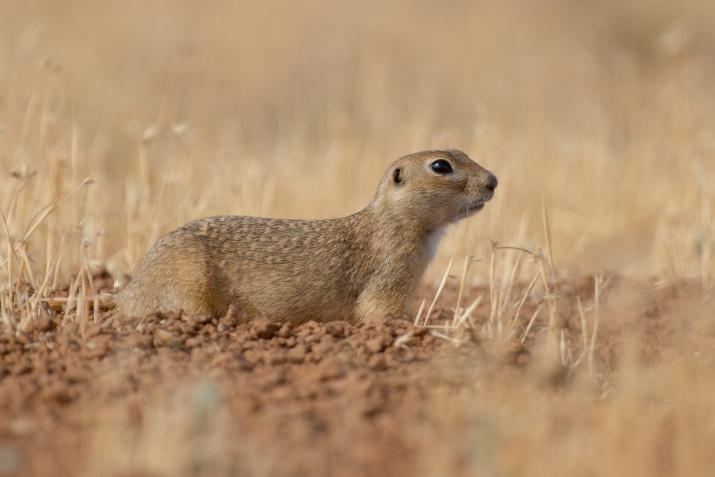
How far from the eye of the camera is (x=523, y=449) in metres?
2.68

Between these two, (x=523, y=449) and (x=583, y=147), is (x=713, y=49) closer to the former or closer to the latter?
(x=583, y=147)

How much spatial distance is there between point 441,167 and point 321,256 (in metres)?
1.05

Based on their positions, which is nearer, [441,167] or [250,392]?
[250,392]

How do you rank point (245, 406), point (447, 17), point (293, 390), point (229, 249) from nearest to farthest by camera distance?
point (245, 406) < point (293, 390) < point (229, 249) < point (447, 17)

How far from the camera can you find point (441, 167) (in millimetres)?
5406

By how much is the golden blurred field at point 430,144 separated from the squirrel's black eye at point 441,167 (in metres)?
0.73

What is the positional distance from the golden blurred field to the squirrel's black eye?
0.73m

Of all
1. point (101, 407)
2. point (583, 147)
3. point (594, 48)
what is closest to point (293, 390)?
point (101, 407)

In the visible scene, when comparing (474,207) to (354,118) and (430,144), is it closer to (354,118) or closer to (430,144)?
(430,144)

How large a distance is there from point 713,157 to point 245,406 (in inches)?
295

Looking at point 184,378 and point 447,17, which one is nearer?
point 184,378

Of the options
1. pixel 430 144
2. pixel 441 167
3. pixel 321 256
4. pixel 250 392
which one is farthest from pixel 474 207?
pixel 430 144

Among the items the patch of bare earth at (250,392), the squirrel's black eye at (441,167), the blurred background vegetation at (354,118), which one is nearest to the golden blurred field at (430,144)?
the blurred background vegetation at (354,118)

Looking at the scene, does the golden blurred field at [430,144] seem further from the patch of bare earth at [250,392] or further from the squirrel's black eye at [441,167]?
the squirrel's black eye at [441,167]
